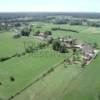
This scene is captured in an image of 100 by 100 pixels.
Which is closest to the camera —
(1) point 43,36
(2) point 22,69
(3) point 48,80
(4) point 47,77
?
(3) point 48,80

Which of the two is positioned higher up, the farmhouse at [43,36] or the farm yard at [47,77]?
the farm yard at [47,77]

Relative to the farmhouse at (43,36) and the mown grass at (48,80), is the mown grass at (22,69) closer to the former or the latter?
the mown grass at (48,80)

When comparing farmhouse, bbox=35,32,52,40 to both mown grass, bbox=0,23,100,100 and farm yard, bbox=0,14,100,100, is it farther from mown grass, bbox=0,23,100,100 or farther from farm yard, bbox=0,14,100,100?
mown grass, bbox=0,23,100,100

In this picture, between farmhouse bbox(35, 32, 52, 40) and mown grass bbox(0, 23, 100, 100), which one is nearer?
mown grass bbox(0, 23, 100, 100)

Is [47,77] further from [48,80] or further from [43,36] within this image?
[43,36]

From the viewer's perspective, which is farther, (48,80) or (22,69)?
(22,69)

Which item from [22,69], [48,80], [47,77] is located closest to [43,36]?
[22,69]

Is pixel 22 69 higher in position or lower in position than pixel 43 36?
higher

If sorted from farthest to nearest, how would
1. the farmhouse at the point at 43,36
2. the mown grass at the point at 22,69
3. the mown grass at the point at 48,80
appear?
the farmhouse at the point at 43,36 < the mown grass at the point at 22,69 < the mown grass at the point at 48,80

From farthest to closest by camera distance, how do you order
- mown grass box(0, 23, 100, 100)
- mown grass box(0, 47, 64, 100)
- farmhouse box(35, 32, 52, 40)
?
farmhouse box(35, 32, 52, 40), mown grass box(0, 47, 64, 100), mown grass box(0, 23, 100, 100)

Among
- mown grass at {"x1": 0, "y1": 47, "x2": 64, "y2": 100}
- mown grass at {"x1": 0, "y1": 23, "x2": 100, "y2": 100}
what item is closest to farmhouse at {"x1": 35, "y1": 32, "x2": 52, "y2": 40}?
mown grass at {"x1": 0, "y1": 47, "x2": 64, "y2": 100}

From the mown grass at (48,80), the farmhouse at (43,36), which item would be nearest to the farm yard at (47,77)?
the mown grass at (48,80)
